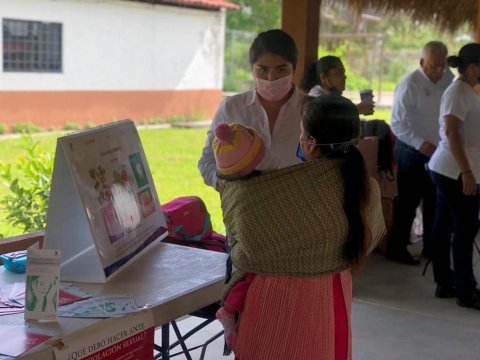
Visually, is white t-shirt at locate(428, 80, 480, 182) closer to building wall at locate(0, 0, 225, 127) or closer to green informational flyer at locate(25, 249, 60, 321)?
green informational flyer at locate(25, 249, 60, 321)

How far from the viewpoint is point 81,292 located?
1.88 metres

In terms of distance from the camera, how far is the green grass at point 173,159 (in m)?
8.02

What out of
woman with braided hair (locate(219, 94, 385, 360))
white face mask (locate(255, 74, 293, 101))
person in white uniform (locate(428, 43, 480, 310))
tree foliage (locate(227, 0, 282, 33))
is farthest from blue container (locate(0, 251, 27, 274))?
tree foliage (locate(227, 0, 282, 33))

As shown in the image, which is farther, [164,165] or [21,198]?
[164,165]

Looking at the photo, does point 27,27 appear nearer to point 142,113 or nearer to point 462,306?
point 142,113

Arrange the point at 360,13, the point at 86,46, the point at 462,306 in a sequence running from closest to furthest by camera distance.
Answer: the point at 462,306
the point at 360,13
the point at 86,46

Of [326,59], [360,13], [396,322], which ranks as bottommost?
[396,322]

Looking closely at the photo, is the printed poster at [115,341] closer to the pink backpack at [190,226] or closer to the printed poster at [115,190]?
the printed poster at [115,190]

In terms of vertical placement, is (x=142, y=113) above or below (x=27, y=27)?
below

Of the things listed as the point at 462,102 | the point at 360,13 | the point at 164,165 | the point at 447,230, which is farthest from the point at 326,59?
the point at 164,165

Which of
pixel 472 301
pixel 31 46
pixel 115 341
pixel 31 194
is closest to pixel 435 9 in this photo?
pixel 472 301

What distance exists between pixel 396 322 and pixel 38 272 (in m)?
2.83

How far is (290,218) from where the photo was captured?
70.0 inches

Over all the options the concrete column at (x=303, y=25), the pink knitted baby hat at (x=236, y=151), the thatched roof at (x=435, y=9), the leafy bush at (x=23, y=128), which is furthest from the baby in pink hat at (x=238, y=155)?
the leafy bush at (x=23, y=128)
